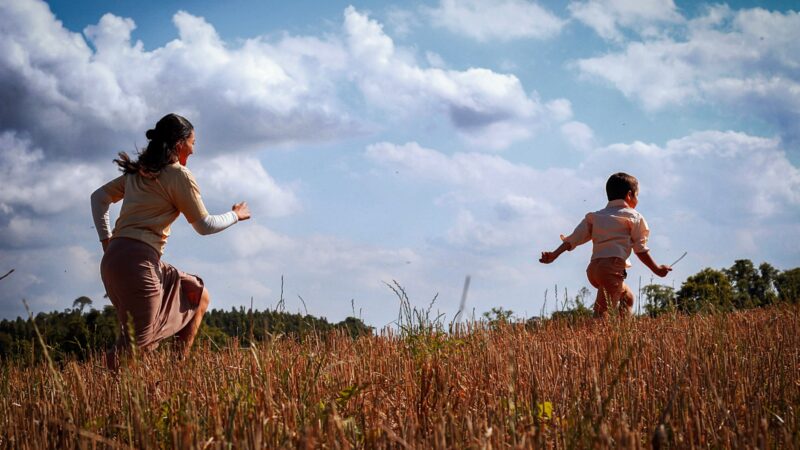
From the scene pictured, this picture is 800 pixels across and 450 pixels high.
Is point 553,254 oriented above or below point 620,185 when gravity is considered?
below

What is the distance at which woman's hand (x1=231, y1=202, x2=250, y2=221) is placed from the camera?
19.6ft

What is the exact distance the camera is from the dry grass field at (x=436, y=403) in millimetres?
2844

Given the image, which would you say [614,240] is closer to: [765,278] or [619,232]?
[619,232]

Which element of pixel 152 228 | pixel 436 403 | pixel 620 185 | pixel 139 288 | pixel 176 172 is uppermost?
pixel 620 185

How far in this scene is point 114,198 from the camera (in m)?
5.93

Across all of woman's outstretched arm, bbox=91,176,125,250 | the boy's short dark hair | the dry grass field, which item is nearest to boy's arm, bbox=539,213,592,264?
Result: the boy's short dark hair

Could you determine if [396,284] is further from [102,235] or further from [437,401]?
[102,235]

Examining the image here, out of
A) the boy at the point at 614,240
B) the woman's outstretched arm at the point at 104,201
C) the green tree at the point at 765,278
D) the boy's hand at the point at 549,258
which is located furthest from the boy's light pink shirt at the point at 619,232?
the green tree at the point at 765,278

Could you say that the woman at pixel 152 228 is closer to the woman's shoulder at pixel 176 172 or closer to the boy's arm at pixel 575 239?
the woman's shoulder at pixel 176 172

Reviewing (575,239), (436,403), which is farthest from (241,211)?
(575,239)

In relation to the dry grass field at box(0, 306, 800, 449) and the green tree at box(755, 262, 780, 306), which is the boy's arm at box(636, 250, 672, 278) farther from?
the green tree at box(755, 262, 780, 306)

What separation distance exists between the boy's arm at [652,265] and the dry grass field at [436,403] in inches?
99.1

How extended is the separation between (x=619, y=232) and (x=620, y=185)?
0.58 m

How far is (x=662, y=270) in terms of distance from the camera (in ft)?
26.1
